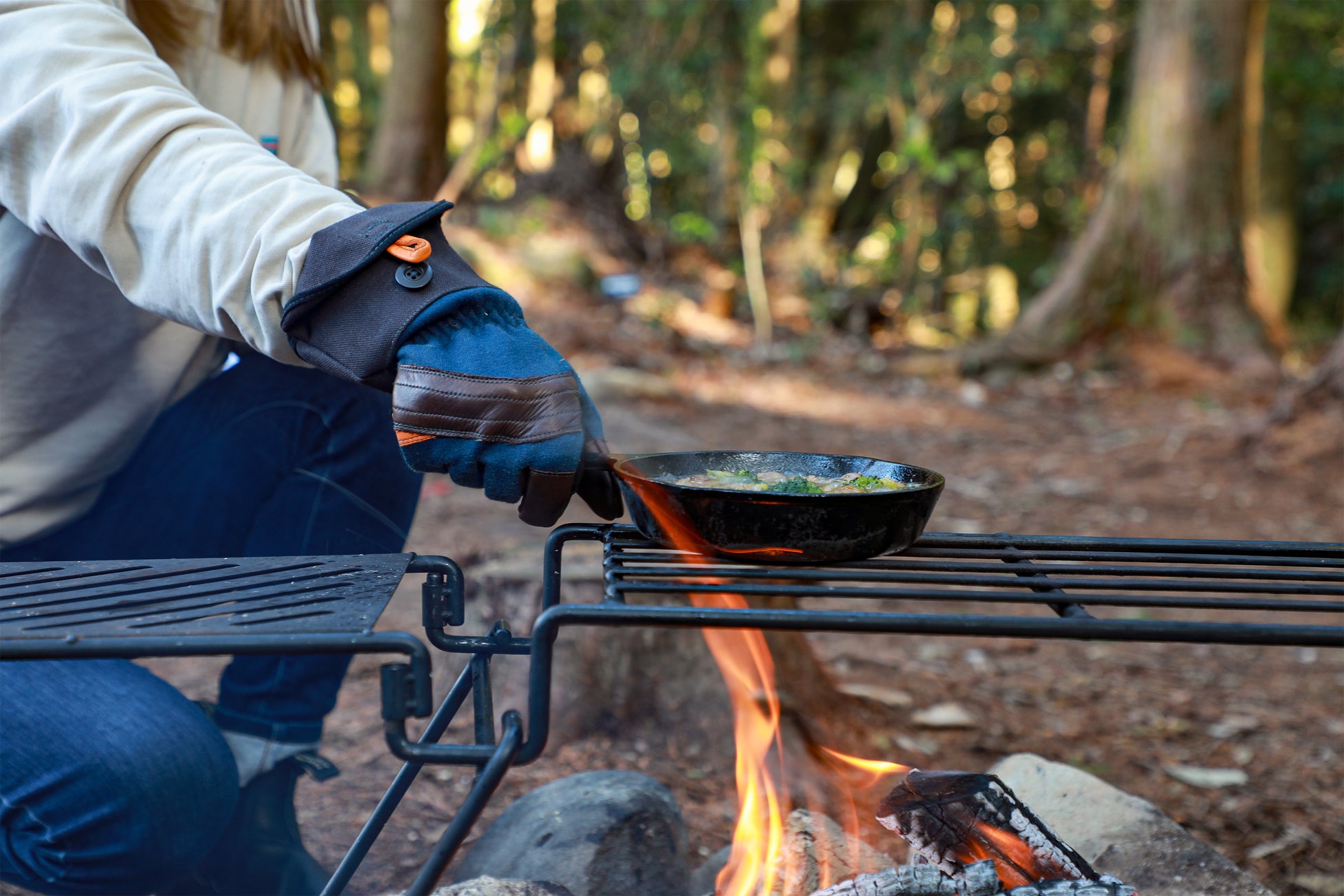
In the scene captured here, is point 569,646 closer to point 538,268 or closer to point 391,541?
point 391,541

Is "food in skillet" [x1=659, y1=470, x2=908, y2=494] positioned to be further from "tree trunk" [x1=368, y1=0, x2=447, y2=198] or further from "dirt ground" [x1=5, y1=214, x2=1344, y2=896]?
"tree trunk" [x1=368, y1=0, x2=447, y2=198]

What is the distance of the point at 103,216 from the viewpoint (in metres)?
1.13

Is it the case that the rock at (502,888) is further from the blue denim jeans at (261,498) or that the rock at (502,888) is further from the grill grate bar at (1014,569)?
the grill grate bar at (1014,569)

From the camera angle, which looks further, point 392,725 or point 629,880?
point 629,880

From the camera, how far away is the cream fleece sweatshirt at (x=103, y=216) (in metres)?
→ 1.11

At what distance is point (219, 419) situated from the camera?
64.1 inches

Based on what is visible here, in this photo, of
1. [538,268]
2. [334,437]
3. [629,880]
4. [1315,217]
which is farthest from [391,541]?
[1315,217]

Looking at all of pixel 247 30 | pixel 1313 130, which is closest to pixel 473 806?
pixel 247 30

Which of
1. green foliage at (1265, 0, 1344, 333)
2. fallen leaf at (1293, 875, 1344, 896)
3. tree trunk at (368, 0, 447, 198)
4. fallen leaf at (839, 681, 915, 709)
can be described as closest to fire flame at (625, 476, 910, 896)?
fallen leaf at (839, 681, 915, 709)

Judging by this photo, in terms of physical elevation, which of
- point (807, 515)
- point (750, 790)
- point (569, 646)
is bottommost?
point (569, 646)

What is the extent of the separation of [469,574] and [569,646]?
0.96ft

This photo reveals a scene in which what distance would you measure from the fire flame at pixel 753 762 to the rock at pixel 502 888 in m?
0.24

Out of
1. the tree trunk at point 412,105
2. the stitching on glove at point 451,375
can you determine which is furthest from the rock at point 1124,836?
the tree trunk at point 412,105

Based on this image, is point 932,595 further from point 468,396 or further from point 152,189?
point 152,189
